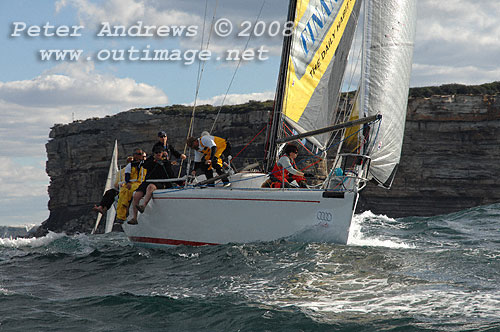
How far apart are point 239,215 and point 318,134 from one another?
2.08 m

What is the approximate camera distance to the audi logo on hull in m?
8.48

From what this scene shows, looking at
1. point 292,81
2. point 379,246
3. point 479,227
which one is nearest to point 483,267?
point 379,246

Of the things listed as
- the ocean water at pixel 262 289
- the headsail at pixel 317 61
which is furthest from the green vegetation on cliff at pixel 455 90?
the ocean water at pixel 262 289

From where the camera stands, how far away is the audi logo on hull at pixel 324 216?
334 inches

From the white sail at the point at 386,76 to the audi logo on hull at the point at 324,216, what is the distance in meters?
1.39

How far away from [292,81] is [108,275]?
4.79 metres

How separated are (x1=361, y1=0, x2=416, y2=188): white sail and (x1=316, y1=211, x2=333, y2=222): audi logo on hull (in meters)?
1.39

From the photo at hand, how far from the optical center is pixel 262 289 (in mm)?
6355

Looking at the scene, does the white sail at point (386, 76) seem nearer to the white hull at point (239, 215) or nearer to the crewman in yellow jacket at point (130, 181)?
the white hull at point (239, 215)

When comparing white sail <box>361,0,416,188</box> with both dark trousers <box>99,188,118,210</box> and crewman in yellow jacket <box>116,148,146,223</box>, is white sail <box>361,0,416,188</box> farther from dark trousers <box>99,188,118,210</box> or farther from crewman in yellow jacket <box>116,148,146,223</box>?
dark trousers <box>99,188,118,210</box>

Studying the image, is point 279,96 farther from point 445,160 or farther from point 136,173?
point 445,160

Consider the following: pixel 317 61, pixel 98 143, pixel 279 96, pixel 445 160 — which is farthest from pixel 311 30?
pixel 98 143

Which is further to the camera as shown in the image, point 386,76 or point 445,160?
point 445,160

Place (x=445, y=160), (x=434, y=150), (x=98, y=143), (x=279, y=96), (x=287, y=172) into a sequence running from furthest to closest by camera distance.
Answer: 1. (x=98, y=143)
2. (x=434, y=150)
3. (x=445, y=160)
4. (x=279, y=96)
5. (x=287, y=172)
